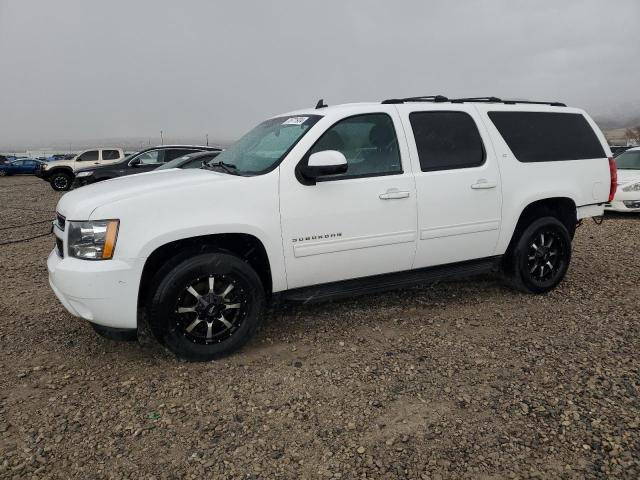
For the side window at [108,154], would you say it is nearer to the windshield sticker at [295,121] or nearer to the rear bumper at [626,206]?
the windshield sticker at [295,121]

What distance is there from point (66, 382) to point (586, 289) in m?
4.65

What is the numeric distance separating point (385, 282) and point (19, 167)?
1440 inches

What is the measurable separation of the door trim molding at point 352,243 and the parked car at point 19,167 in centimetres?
Answer: 3618

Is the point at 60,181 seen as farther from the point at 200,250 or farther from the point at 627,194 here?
the point at 627,194

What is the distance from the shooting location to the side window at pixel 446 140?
371 cm

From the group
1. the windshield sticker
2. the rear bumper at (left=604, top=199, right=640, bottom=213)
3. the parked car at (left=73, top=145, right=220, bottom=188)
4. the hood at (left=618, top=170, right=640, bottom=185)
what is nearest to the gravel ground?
the windshield sticker

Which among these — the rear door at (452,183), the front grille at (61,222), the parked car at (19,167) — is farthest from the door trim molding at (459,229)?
the parked car at (19,167)

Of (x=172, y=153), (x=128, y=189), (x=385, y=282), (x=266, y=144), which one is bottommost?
(x=385, y=282)

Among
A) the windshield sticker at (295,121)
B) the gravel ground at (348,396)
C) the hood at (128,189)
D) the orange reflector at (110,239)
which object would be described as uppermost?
the windshield sticker at (295,121)

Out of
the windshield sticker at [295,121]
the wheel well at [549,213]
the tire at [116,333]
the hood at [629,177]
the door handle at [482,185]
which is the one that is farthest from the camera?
the hood at [629,177]

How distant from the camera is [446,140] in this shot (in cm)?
385

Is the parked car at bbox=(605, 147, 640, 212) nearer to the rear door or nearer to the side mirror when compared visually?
the rear door

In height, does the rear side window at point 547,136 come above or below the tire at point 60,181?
above

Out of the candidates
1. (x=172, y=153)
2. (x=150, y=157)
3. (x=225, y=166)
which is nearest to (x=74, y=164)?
(x=150, y=157)
